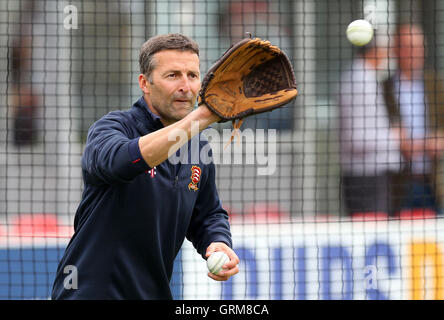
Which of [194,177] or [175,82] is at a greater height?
[175,82]

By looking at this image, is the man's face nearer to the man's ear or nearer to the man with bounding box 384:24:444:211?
the man's ear

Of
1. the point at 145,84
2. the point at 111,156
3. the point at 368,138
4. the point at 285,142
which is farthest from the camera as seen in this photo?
the point at 368,138

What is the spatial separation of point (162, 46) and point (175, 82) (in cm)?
20

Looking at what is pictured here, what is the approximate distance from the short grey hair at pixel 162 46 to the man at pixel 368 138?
408 centimetres

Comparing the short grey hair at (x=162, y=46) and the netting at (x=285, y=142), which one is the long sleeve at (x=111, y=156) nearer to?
the short grey hair at (x=162, y=46)

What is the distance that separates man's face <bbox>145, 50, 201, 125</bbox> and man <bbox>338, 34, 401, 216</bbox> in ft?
13.5

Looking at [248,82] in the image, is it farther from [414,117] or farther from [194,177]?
[414,117]

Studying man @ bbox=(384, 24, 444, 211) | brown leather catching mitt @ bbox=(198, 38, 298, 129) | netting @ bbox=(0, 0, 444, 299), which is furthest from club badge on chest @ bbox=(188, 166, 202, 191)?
man @ bbox=(384, 24, 444, 211)

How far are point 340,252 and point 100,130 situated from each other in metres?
4.04

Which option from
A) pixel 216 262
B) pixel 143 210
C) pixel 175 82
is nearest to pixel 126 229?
pixel 143 210

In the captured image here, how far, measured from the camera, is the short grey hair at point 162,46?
341cm

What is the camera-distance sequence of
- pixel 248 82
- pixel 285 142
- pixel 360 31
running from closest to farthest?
pixel 248 82
pixel 360 31
pixel 285 142

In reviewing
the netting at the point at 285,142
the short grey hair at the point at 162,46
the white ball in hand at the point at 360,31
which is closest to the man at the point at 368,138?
the netting at the point at 285,142

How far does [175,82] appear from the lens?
3357 mm
